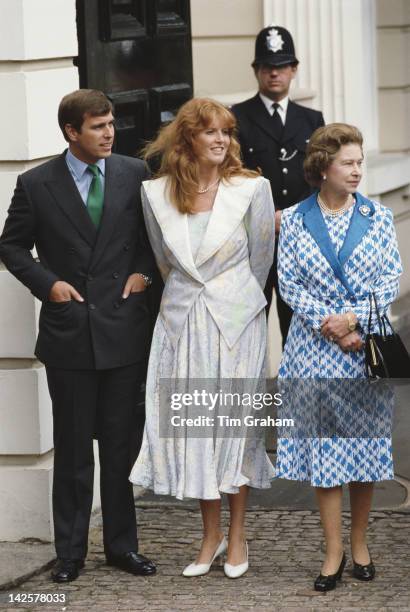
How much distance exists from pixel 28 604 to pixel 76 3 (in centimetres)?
277

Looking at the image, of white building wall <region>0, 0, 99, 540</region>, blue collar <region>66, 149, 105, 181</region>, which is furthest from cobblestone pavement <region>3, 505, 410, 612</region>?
blue collar <region>66, 149, 105, 181</region>

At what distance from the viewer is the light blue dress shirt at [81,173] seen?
6.14m

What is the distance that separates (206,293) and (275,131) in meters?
1.91

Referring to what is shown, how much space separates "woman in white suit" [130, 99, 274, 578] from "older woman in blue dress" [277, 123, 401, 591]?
0.58ft

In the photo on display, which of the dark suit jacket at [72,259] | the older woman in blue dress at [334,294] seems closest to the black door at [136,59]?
the dark suit jacket at [72,259]

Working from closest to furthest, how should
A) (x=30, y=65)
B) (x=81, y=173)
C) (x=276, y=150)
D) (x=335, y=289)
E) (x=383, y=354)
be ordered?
1. (x=383, y=354)
2. (x=335, y=289)
3. (x=81, y=173)
4. (x=30, y=65)
5. (x=276, y=150)

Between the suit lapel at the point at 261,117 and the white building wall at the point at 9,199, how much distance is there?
49.3 inches

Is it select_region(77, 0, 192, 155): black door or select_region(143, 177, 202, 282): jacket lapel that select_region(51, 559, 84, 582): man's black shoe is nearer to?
select_region(143, 177, 202, 282): jacket lapel

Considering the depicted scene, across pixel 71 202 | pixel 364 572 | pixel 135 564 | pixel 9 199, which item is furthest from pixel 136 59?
pixel 364 572

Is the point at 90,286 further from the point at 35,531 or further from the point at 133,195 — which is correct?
the point at 35,531

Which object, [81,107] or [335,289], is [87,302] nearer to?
[81,107]

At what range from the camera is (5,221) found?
6.26 metres

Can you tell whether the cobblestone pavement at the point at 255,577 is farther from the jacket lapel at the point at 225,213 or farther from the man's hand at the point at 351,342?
the jacket lapel at the point at 225,213

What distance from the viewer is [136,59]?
300 inches
